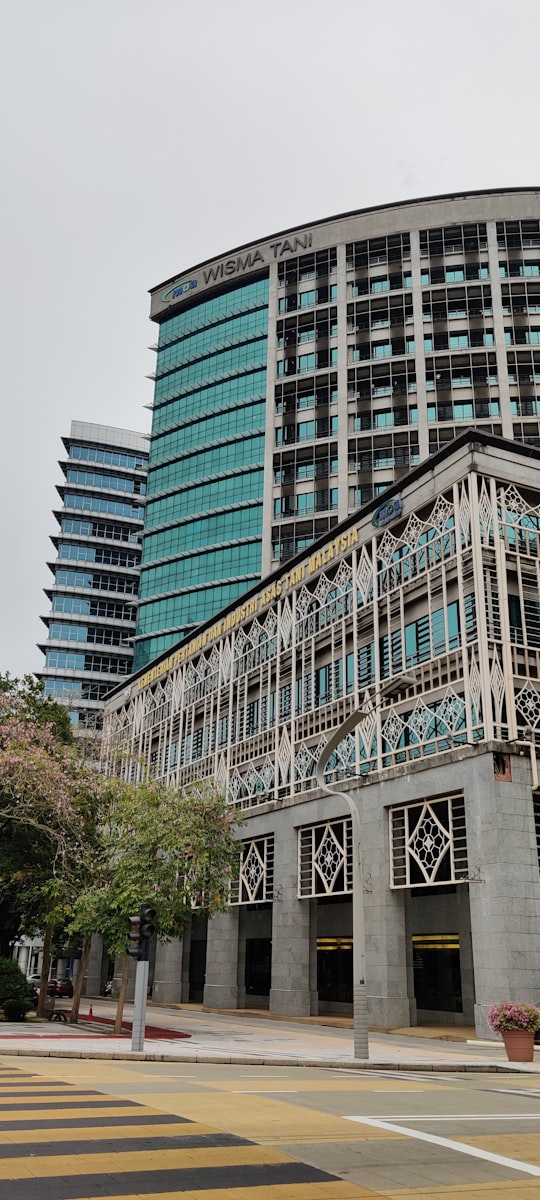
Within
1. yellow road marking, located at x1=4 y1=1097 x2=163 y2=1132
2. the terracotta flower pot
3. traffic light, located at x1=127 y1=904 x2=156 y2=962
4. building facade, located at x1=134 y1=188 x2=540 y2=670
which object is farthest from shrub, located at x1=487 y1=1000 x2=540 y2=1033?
building facade, located at x1=134 y1=188 x2=540 y2=670

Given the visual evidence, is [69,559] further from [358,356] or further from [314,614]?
[314,614]

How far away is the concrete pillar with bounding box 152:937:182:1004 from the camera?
2047 inches

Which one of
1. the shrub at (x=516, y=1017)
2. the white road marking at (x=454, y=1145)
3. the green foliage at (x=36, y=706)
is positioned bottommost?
the white road marking at (x=454, y=1145)

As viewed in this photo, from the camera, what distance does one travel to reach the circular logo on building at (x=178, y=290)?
95.2 m

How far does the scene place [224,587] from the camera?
82.8 metres

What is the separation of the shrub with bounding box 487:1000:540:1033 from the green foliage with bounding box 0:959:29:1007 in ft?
62.3

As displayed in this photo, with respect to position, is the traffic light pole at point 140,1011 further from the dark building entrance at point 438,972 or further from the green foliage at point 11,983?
the dark building entrance at point 438,972

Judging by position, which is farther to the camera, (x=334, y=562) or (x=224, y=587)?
(x=224, y=587)

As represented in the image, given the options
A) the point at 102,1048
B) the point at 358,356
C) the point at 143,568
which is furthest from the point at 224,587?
the point at 102,1048

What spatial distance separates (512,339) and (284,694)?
42.7 meters

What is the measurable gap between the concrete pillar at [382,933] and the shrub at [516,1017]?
9421 mm

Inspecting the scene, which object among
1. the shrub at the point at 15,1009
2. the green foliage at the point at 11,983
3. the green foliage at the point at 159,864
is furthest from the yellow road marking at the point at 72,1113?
the green foliage at the point at 11,983

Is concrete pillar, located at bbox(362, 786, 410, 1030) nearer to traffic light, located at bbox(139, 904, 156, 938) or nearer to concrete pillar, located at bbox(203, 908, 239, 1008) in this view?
→ traffic light, located at bbox(139, 904, 156, 938)

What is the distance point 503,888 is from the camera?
27.8m
